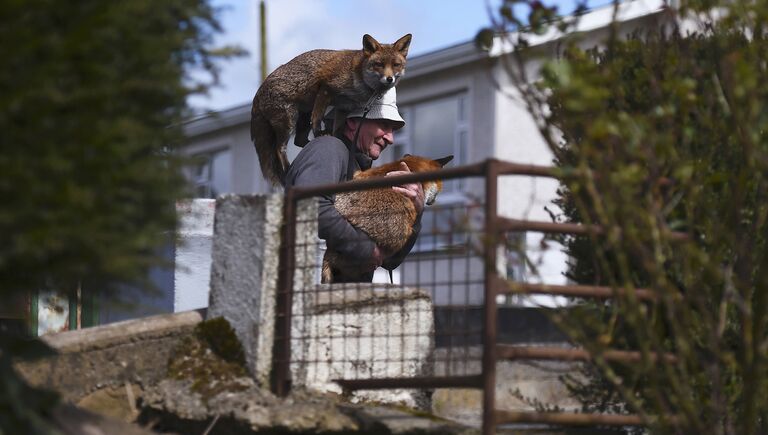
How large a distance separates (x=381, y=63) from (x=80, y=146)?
4.39 metres

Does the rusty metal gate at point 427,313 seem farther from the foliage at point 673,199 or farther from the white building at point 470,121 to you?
the white building at point 470,121

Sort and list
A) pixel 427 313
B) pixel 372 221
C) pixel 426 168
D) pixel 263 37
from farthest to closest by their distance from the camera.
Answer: pixel 263 37 < pixel 426 168 < pixel 372 221 < pixel 427 313

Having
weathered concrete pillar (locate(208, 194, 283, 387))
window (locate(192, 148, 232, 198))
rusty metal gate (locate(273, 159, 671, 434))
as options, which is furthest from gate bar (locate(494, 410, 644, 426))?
window (locate(192, 148, 232, 198))

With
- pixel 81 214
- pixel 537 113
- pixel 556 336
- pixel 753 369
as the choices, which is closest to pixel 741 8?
pixel 537 113

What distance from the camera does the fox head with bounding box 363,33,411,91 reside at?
756cm

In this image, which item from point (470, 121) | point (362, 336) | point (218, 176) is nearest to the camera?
point (362, 336)

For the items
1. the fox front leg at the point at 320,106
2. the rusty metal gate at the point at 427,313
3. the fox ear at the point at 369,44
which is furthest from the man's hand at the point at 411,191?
the fox ear at the point at 369,44

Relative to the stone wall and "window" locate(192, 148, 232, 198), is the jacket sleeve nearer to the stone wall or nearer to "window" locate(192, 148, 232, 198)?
the stone wall

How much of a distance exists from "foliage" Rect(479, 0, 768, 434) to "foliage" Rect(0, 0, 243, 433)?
1.32m

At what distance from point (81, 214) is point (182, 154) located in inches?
24.4

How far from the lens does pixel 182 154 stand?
4.18 meters

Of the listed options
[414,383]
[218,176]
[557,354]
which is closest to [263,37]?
[218,176]

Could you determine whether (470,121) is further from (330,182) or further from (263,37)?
(330,182)

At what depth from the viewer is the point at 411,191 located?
275 inches
